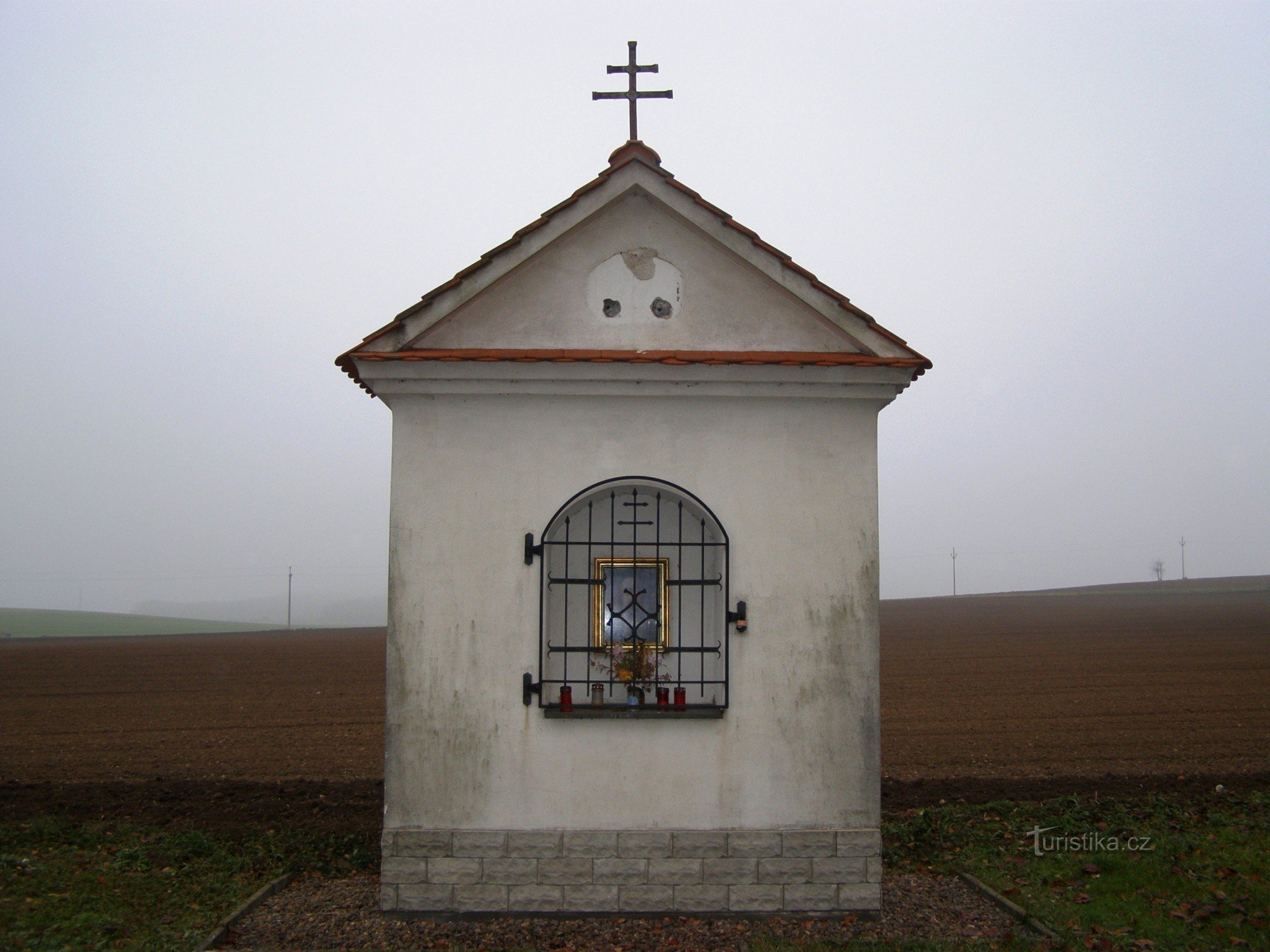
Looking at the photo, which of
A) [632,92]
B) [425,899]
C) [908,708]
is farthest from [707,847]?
[908,708]

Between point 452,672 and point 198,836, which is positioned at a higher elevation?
point 452,672

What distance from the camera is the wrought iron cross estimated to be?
7500 mm

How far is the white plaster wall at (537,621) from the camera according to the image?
21.1 feet

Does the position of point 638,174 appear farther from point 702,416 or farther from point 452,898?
point 452,898

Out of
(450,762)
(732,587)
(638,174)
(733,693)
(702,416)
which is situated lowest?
(450,762)

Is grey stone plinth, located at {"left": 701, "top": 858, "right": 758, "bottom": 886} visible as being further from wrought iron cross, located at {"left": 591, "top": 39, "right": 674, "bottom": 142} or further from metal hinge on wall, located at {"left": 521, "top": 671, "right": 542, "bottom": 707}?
wrought iron cross, located at {"left": 591, "top": 39, "right": 674, "bottom": 142}

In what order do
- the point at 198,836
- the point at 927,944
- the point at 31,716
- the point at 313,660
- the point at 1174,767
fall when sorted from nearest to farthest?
the point at 927,944, the point at 198,836, the point at 1174,767, the point at 31,716, the point at 313,660

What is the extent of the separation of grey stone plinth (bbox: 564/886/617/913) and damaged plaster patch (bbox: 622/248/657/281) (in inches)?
174

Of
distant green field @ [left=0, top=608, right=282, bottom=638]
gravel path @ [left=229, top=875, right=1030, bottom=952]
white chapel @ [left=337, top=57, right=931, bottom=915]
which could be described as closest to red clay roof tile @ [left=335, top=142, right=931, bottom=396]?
white chapel @ [left=337, top=57, right=931, bottom=915]

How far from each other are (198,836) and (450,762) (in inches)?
160

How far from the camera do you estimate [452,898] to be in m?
6.37

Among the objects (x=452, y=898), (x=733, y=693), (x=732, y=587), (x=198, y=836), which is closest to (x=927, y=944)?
(x=733, y=693)

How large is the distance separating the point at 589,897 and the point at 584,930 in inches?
8.8
